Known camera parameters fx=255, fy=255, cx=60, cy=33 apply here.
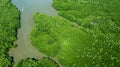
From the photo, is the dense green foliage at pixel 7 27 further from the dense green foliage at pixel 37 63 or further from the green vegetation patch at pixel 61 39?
the green vegetation patch at pixel 61 39

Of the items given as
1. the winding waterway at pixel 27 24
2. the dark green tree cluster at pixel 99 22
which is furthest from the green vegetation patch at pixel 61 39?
the dark green tree cluster at pixel 99 22

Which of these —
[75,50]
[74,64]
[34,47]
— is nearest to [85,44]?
[75,50]

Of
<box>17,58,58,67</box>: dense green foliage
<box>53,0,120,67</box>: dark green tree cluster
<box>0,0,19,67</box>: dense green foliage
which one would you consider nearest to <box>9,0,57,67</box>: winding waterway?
→ <box>0,0,19,67</box>: dense green foliage

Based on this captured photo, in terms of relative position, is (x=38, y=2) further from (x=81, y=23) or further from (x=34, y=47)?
(x=34, y=47)

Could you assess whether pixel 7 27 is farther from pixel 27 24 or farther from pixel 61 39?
pixel 61 39

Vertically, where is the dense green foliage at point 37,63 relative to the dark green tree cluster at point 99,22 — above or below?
below

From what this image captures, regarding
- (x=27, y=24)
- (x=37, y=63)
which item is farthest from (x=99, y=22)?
(x=37, y=63)

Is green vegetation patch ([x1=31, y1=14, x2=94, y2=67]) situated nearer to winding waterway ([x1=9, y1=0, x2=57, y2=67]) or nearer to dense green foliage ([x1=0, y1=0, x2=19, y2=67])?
winding waterway ([x1=9, y1=0, x2=57, y2=67])
